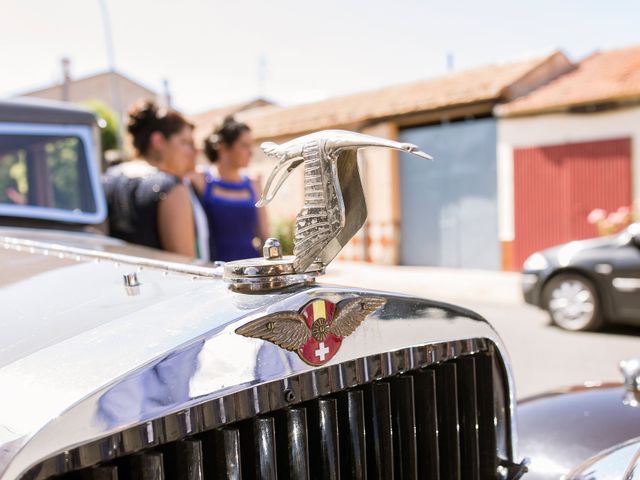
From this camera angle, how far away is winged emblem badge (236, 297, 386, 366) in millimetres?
1157

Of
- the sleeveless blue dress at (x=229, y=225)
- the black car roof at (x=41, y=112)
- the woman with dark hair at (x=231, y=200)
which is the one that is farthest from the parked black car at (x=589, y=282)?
the black car roof at (x=41, y=112)

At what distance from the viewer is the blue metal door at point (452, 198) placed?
13070 millimetres

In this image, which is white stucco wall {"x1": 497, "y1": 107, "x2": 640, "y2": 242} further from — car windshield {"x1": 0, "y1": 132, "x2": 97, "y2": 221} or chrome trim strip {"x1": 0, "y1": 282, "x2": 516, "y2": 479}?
chrome trim strip {"x1": 0, "y1": 282, "x2": 516, "y2": 479}

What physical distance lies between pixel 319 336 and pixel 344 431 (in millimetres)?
250

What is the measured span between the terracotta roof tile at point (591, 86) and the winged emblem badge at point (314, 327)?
11.0 metres

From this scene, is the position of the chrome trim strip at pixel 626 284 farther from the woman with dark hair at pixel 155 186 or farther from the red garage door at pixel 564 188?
the red garage door at pixel 564 188

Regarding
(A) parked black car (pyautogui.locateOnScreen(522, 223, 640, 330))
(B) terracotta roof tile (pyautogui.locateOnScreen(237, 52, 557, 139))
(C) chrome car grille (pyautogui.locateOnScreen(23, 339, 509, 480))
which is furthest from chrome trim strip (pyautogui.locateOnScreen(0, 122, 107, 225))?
(B) terracotta roof tile (pyautogui.locateOnScreen(237, 52, 557, 139))

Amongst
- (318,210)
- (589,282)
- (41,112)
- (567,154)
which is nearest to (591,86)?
(567,154)

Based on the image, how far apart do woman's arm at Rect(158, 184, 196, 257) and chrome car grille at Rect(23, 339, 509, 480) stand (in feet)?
5.19

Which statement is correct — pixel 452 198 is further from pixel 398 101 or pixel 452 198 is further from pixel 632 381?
pixel 632 381

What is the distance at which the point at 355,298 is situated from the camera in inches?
50.3

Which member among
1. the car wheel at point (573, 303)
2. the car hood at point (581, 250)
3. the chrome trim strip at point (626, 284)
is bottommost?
the car wheel at point (573, 303)

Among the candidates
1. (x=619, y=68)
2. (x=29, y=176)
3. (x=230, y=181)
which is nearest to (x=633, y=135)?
(x=619, y=68)

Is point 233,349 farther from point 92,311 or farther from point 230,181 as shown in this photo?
point 230,181
